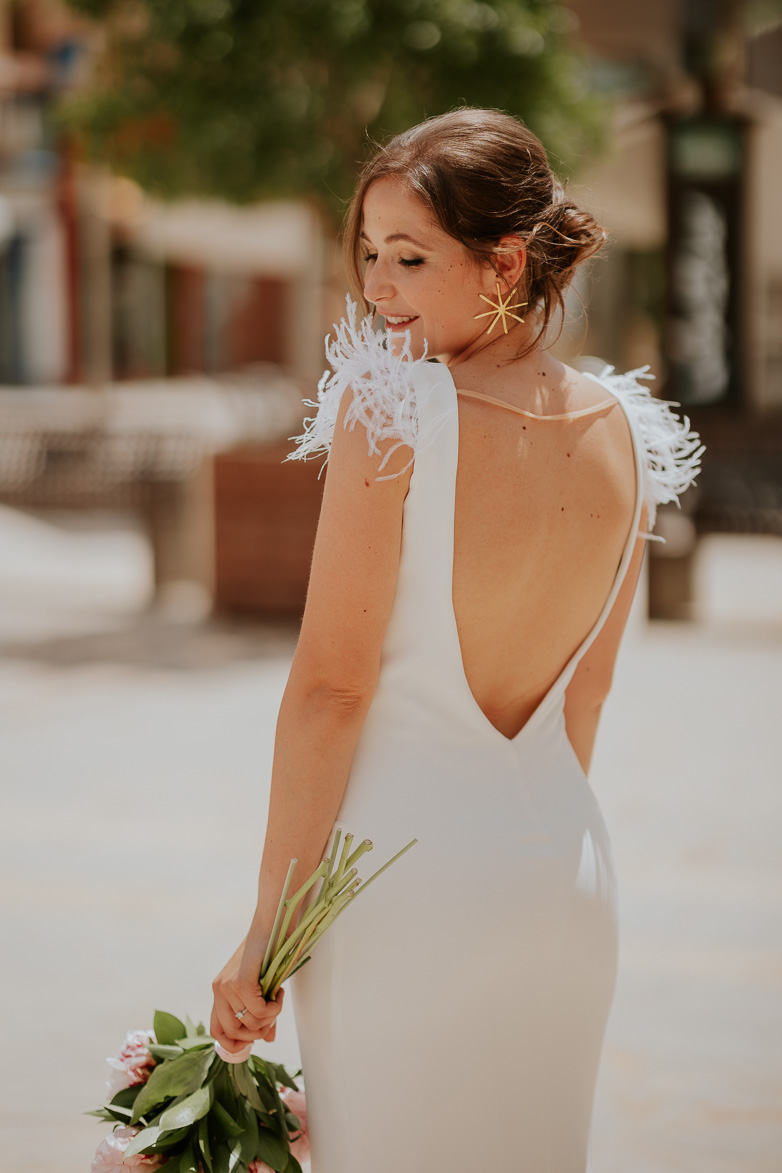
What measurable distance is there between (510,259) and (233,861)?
11.0 ft

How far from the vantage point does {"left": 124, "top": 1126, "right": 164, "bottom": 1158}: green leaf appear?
1.65m

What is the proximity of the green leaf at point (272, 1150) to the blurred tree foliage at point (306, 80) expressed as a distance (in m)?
6.87

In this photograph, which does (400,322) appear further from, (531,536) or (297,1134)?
(297,1134)

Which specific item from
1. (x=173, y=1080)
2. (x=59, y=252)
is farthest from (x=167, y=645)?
(x=59, y=252)

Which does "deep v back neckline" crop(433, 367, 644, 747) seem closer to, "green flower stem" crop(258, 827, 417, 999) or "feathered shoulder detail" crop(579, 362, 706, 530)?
"feathered shoulder detail" crop(579, 362, 706, 530)

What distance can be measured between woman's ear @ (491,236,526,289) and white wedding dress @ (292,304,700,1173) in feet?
0.58

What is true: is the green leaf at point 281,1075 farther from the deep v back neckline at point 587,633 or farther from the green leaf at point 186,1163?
the deep v back neckline at point 587,633

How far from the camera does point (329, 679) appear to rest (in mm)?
1547

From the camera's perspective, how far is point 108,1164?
5.53 feet

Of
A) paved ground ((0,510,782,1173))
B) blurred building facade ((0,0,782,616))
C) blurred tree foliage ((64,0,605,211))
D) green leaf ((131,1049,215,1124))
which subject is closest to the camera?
green leaf ((131,1049,215,1124))

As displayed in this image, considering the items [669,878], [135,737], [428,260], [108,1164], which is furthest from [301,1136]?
[135,737]

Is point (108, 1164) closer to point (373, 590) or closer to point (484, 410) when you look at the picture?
point (373, 590)

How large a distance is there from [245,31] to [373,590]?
721 cm

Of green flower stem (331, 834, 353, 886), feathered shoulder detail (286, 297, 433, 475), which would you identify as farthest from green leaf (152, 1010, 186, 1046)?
feathered shoulder detail (286, 297, 433, 475)
